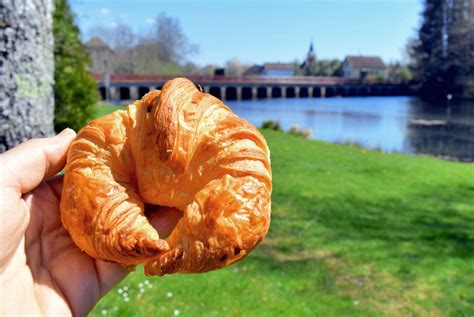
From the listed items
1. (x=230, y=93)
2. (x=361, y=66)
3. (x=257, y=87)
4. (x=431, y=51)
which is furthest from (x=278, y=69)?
(x=230, y=93)

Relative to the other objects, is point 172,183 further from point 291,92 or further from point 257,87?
point 291,92

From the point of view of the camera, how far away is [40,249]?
262 cm

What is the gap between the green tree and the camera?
11039 millimetres

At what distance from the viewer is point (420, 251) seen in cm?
705

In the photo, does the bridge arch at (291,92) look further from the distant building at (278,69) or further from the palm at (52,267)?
the palm at (52,267)

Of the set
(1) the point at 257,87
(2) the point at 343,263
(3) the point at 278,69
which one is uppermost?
(3) the point at 278,69

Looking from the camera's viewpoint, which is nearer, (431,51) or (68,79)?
(68,79)

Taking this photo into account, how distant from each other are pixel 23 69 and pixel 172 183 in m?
3.41

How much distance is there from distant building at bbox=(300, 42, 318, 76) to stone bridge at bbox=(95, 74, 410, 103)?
36084 mm

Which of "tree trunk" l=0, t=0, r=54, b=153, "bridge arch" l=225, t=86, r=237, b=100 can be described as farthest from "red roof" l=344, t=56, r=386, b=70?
"tree trunk" l=0, t=0, r=54, b=153

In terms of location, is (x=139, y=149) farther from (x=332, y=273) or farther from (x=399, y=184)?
(x=399, y=184)

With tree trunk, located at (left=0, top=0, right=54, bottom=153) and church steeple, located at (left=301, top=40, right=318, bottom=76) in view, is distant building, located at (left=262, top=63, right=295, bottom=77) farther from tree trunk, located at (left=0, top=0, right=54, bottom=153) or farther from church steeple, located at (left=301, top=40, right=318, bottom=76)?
tree trunk, located at (left=0, top=0, right=54, bottom=153)

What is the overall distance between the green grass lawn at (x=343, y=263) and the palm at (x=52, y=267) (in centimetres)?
248

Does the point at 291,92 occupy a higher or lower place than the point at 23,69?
lower
